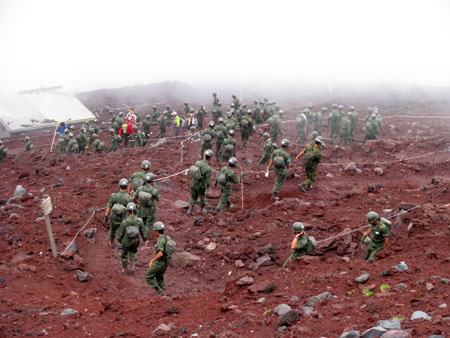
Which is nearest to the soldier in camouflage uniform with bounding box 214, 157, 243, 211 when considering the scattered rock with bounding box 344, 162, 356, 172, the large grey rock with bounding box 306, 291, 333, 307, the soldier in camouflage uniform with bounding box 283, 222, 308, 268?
the soldier in camouflage uniform with bounding box 283, 222, 308, 268

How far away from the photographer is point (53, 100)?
1246 inches

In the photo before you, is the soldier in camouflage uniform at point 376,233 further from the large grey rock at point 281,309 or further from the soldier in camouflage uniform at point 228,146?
the soldier in camouflage uniform at point 228,146

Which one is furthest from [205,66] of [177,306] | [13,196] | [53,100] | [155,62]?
[177,306]

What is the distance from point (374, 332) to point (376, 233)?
3.59 meters

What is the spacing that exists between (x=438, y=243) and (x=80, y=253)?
7.68m

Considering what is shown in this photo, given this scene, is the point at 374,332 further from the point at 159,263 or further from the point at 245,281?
the point at 159,263

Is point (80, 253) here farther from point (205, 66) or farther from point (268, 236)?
point (205, 66)

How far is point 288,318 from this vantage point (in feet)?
21.5

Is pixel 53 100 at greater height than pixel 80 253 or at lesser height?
greater

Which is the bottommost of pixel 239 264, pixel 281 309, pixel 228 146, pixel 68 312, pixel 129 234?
pixel 239 264

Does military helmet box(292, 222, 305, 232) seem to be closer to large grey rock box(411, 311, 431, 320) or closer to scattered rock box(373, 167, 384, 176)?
large grey rock box(411, 311, 431, 320)

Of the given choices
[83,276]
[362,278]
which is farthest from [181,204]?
[362,278]

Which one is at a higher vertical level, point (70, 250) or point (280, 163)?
point (280, 163)

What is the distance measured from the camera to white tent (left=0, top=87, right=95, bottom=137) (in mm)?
27906
